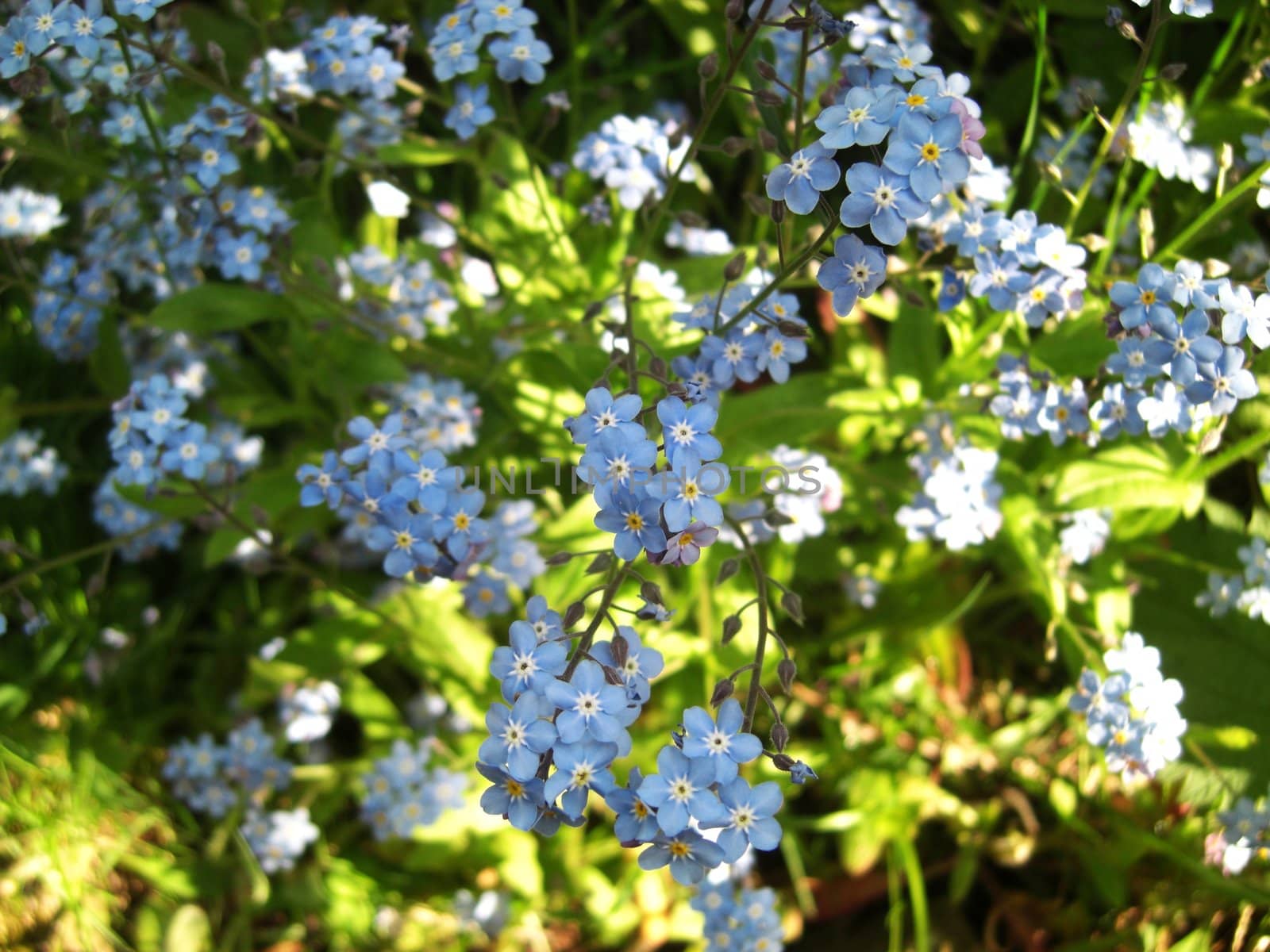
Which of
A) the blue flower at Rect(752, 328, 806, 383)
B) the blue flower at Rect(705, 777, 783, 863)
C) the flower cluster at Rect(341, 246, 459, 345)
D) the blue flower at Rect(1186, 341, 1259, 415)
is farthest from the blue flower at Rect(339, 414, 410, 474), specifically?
the blue flower at Rect(1186, 341, 1259, 415)

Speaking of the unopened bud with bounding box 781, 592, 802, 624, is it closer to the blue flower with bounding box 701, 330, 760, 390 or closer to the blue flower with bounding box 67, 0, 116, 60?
the blue flower with bounding box 701, 330, 760, 390

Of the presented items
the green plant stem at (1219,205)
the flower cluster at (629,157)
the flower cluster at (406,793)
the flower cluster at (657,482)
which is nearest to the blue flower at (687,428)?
the flower cluster at (657,482)

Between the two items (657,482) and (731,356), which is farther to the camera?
(731,356)

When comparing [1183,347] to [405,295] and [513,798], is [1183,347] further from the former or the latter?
[405,295]

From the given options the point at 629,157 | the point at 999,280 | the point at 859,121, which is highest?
the point at 859,121

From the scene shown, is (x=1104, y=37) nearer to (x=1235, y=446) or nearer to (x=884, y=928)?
(x=1235, y=446)

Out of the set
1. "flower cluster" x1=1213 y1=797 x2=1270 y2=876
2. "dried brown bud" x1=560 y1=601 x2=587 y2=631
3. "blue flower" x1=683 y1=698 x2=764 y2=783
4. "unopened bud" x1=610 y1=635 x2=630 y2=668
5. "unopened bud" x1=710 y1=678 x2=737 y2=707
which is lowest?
"flower cluster" x1=1213 y1=797 x2=1270 y2=876

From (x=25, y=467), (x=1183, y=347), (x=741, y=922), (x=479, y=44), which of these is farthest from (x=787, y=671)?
(x=25, y=467)
